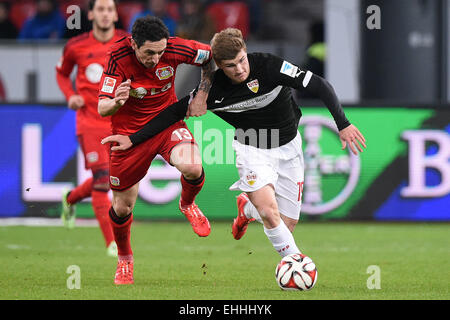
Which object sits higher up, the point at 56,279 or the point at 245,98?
the point at 245,98

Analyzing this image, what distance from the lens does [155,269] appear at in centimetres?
866

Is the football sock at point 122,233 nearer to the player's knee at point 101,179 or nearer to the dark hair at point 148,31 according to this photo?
the dark hair at point 148,31

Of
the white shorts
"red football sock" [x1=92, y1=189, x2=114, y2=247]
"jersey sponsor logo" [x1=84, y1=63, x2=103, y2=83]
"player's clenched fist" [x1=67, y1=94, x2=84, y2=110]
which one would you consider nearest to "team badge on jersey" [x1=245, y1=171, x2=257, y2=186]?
the white shorts

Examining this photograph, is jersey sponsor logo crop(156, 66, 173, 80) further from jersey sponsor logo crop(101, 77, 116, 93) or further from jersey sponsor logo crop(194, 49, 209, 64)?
jersey sponsor logo crop(101, 77, 116, 93)

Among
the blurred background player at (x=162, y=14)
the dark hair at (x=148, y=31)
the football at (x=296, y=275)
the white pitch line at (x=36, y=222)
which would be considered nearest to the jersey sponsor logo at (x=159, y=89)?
the dark hair at (x=148, y=31)

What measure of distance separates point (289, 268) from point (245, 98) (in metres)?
1.36

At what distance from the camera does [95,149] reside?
9.73 m

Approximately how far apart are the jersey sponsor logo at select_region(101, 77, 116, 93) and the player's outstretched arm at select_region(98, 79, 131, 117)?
0.31 feet

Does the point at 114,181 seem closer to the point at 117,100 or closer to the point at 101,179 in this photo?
the point at 117,100

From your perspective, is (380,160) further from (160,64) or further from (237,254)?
(160,64)

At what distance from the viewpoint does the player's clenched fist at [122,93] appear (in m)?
7.02

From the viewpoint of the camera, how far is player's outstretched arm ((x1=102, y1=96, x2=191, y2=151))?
751 centimetres

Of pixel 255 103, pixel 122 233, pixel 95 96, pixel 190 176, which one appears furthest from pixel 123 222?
pixel 95 96

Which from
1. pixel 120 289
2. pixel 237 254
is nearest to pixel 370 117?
pixel 237 254
